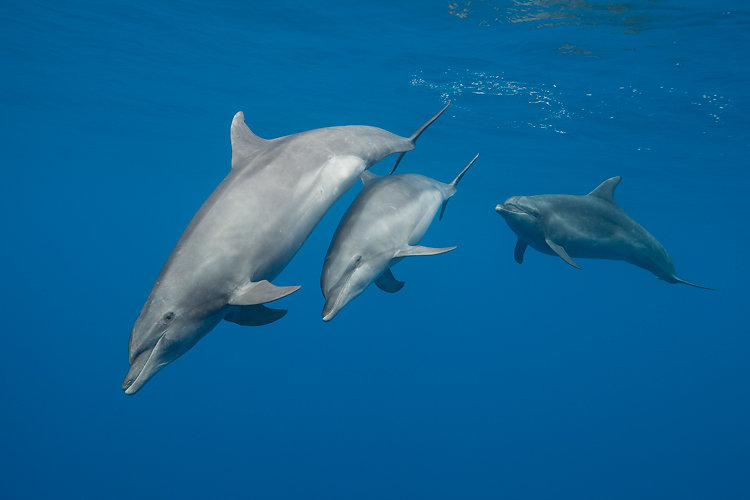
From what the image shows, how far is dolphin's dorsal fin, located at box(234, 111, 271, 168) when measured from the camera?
4.44 m

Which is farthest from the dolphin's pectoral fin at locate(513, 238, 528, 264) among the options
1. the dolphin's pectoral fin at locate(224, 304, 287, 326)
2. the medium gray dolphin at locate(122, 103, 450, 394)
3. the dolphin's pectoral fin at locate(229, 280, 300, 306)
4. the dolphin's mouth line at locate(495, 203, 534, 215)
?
the dolphin's pectoral fin at locate(229, 280, 300, 306)

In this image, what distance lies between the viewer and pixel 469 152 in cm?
2597

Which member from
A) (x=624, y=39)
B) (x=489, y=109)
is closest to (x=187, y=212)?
(x=489, y=109)

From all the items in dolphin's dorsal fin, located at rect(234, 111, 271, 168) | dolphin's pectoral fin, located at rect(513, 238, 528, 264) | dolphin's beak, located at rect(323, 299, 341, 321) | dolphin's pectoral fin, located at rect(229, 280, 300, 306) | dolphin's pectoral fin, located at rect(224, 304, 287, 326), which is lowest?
dolphin's pectoral fin, located at rect(513, 238, 528, 264)

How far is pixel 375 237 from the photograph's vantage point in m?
4.40

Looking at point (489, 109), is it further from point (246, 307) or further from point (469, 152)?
point (246, 307)

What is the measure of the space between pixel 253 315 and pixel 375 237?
1.32 metres

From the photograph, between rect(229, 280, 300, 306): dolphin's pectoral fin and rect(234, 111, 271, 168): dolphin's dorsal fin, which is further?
rect(234, 111, 271, 168): dolphin's dorsal fin

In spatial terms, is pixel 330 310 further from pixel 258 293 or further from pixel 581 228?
pixel 581 228

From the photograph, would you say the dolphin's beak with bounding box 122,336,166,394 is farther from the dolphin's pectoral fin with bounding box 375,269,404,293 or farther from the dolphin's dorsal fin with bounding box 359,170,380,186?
the dolphin's dorsal fin with bounding box 359,170,380,186

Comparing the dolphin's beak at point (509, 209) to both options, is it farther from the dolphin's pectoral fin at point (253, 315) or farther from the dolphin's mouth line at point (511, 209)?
the dolphin's pectoral fin at point (253, 315)

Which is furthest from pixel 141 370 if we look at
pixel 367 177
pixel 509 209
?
pixel 509 209

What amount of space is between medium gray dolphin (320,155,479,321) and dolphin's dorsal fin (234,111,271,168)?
107cm

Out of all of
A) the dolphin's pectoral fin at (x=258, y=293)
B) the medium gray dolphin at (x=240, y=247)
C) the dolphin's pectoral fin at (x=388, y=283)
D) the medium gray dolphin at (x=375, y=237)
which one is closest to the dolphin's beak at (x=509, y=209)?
the medium gray dolphin at (x=375, y=237)
